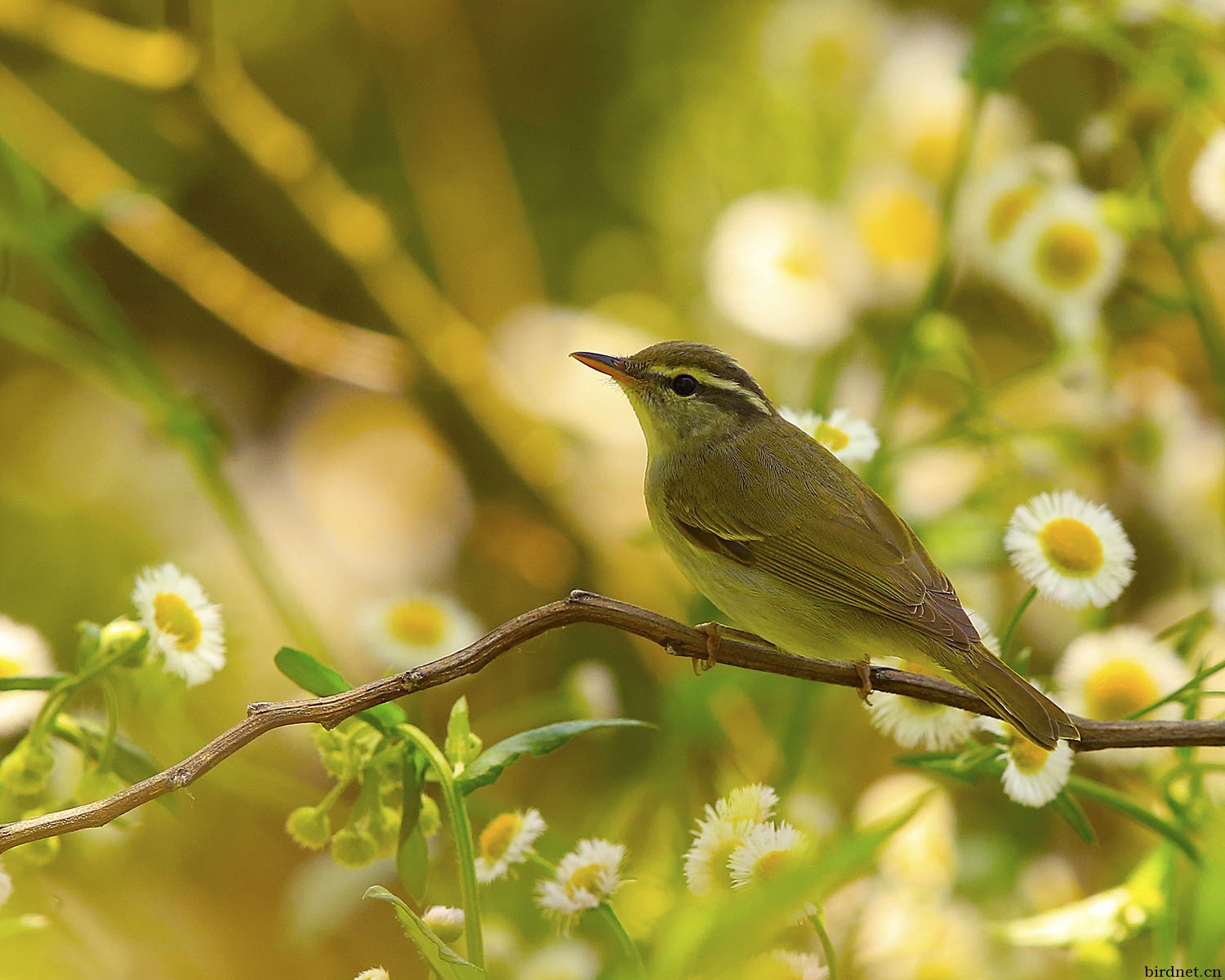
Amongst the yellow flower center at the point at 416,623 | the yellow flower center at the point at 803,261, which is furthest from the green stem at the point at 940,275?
the yellow flower center at the point at 416,623

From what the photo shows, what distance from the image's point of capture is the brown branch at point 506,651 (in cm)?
89

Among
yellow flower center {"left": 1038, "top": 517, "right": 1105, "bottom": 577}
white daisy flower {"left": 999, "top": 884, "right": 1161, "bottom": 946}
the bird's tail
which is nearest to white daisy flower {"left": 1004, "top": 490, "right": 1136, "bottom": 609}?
yellow flower center {"left": 1038, "top": 517, "right": 1105, "bottom": 577}

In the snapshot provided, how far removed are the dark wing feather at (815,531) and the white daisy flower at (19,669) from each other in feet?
2.83

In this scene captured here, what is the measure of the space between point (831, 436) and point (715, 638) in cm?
39

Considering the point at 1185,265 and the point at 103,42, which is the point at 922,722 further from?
the point at 103,42

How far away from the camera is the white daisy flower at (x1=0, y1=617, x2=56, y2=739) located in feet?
4.13

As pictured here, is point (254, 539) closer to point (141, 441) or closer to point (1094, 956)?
point (141, 441)

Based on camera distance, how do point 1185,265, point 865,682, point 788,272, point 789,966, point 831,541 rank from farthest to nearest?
point 788,272 < point 1185,265 < point 831,541 < point 865,682 < point 789,966

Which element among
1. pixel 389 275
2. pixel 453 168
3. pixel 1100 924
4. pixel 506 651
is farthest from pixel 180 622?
pixel 453 168

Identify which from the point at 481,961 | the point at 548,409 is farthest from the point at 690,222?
the point at 481,961

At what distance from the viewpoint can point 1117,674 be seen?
1508 mm

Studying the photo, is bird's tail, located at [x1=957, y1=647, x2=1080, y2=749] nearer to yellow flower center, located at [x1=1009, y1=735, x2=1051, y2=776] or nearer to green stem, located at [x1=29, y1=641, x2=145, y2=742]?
yellow flower center, located at [x1=1009, y1=735, x2=1051, y2=776]

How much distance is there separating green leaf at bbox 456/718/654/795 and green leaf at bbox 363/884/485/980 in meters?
0.14

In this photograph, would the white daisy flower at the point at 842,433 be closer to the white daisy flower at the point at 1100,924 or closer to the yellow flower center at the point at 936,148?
the white daisy flower at the point at 1100,924
